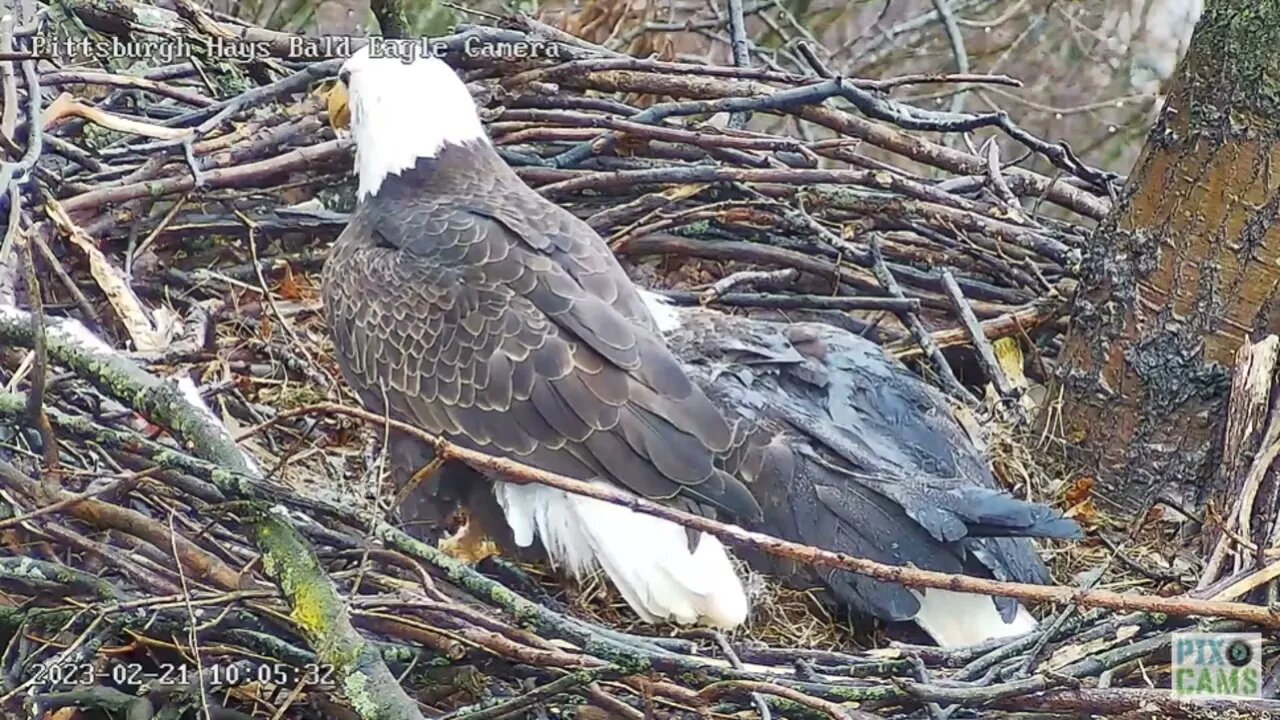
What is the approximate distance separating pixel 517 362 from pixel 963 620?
987mm

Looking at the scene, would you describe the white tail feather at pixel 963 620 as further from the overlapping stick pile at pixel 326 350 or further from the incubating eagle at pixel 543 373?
the incubating eagle at pixel 543 373

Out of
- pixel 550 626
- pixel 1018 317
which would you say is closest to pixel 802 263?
pixel 1018 317

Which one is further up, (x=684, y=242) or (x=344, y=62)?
(x=344, y=62)

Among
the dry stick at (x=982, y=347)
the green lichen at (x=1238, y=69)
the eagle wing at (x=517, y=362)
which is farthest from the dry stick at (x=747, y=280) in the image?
the green lichen at (x=1238, y=69)

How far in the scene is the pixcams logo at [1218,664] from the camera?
2311mm

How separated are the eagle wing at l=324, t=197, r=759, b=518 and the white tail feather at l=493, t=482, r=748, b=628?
0.07 meters

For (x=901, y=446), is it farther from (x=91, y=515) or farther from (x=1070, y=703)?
(x=91, y=515)

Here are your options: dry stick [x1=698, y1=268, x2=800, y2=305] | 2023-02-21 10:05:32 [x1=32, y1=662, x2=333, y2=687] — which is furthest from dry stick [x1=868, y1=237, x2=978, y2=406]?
2023-02-21 10:05:32 [x1=32, y1=662, x2=333, y2=687]

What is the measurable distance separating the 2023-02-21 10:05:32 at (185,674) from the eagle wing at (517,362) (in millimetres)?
753

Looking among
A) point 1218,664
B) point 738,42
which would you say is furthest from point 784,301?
point 1218,664

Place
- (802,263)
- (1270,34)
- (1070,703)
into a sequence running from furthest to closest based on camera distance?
(802,263)
(1270,34)
(1070,703)

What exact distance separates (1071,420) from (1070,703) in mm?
1411

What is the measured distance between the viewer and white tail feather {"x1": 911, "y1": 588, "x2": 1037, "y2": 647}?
286 centimetres

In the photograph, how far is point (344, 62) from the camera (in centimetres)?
378
